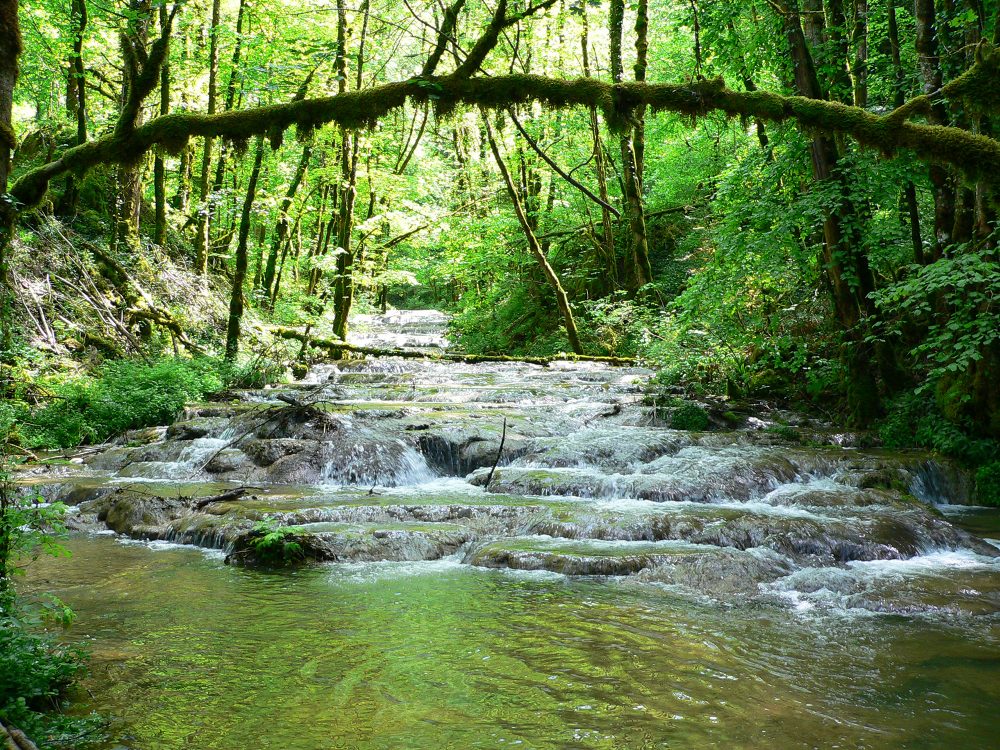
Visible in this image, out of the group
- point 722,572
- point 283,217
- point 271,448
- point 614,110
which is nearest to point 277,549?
point 722,572

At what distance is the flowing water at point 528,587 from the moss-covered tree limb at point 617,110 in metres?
3.78

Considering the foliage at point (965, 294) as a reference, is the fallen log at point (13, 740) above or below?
below

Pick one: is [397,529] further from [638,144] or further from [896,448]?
[638,144]

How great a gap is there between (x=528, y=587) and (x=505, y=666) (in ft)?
5.27

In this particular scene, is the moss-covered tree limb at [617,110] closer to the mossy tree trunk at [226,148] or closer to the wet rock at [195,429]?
the mossy tree trunk at [226,148]

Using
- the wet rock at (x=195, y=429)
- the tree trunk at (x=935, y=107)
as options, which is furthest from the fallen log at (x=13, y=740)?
the tree trunk at (x=935, y=107)

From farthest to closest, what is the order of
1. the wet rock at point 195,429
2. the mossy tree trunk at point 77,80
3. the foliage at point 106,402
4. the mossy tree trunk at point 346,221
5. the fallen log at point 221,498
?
the mossy tree trunk at point 346,221 → the mossy tree trunk at point 77,80 → the wet rock at point 195,429 → the foliage at point 106,402 → the fallen log at point 221,498

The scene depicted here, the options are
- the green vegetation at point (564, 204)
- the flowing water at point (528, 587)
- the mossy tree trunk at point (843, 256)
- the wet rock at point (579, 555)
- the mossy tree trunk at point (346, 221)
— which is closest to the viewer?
the flowing water at point (528, 587)

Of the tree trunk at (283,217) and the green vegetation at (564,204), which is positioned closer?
the green vegetation at (564,204)

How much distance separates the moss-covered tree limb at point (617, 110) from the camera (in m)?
6.45

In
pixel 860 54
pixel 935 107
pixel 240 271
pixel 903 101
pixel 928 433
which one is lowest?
pixel 928 433

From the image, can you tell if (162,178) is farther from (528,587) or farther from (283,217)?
(528,587)

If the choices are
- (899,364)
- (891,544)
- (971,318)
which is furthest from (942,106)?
(891,544)

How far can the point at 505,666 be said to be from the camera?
13.9 feet
